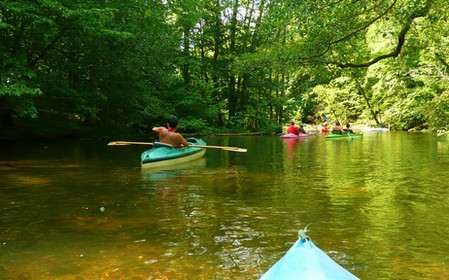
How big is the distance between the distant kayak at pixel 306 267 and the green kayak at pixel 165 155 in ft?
34.4

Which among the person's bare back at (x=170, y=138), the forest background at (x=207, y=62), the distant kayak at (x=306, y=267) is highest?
the forest background at (x=207, y=62)

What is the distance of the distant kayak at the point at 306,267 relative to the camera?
2.79 meters

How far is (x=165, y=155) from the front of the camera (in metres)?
13.8

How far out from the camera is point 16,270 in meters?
5.05

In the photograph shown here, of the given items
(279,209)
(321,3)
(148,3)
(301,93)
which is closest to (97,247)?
(279,209)

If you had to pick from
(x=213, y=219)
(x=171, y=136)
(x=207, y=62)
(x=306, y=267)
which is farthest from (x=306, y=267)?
(x=207, y=62)

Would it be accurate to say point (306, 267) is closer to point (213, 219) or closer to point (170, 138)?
point (213, 219)

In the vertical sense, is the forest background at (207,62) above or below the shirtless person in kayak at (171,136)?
above

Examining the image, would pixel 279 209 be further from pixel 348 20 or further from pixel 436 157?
pixel 436 157

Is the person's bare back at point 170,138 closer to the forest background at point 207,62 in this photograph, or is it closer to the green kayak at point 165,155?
the green kayak at point 165,155

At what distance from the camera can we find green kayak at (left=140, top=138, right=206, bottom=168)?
1331 centimetres

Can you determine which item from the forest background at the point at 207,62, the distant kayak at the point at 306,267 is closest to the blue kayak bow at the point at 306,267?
the distant kayak at the point at 306,267

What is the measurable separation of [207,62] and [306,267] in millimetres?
33289

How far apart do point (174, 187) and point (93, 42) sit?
1229 centimetres
